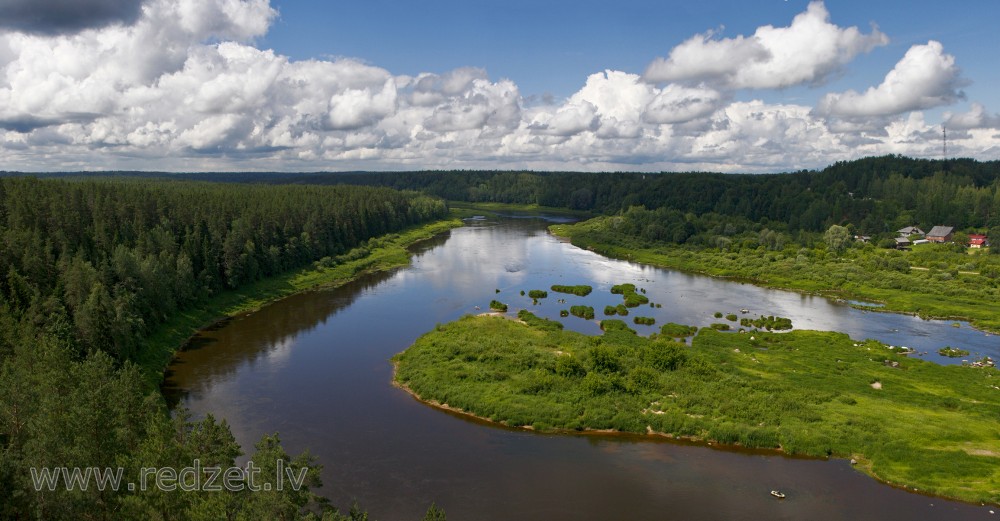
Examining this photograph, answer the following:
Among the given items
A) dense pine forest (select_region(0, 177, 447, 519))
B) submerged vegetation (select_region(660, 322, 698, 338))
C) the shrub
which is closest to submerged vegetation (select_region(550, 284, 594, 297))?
the shrub

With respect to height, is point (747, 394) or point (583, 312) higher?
point (583, 312)

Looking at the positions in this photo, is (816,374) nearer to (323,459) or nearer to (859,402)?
(859,402)

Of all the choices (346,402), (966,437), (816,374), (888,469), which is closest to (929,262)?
(816,374)

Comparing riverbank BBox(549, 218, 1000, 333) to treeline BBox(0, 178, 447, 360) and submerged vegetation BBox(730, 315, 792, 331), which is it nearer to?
submerged vegetation BBox(730, 315, 792, 331)

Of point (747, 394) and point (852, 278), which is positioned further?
point (852, 278)

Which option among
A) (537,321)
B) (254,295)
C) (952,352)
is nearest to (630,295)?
(537,321)

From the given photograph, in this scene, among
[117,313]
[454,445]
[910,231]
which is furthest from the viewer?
[910,231]

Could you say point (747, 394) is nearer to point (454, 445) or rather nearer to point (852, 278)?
point (454, 445)
